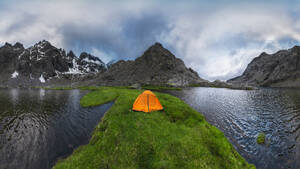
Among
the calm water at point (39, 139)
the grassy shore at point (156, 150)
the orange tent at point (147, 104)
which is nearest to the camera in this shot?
the grassy shore at point (156, 150)

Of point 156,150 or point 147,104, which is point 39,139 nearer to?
point 147,104

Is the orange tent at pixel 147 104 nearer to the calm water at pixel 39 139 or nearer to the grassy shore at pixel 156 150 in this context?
the grassy shore at pixel 156 150

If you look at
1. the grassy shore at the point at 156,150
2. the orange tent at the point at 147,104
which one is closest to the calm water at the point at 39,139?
the grassy shore at the point at 156,150

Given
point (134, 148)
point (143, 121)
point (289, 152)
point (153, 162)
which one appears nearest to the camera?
point (153, 162)

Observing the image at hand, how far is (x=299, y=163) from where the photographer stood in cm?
1126

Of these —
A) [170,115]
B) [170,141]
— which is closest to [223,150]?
[170,141]

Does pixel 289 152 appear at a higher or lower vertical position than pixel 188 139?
lower

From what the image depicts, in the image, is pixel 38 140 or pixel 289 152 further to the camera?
pixel 38 140

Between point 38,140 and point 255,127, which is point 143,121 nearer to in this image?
point 38,140

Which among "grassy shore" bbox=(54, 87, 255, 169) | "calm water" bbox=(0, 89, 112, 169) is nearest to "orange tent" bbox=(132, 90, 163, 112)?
"grassy shore" bbox=(54, 87, 255, 169)

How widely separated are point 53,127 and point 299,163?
3296 centimetres

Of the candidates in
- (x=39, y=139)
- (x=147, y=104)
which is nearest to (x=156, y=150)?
(x=147, y=104)

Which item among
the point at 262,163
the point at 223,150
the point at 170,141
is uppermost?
the point at 170,141

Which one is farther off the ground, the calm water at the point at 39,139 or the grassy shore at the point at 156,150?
the grassy shore at the point at 156,150
